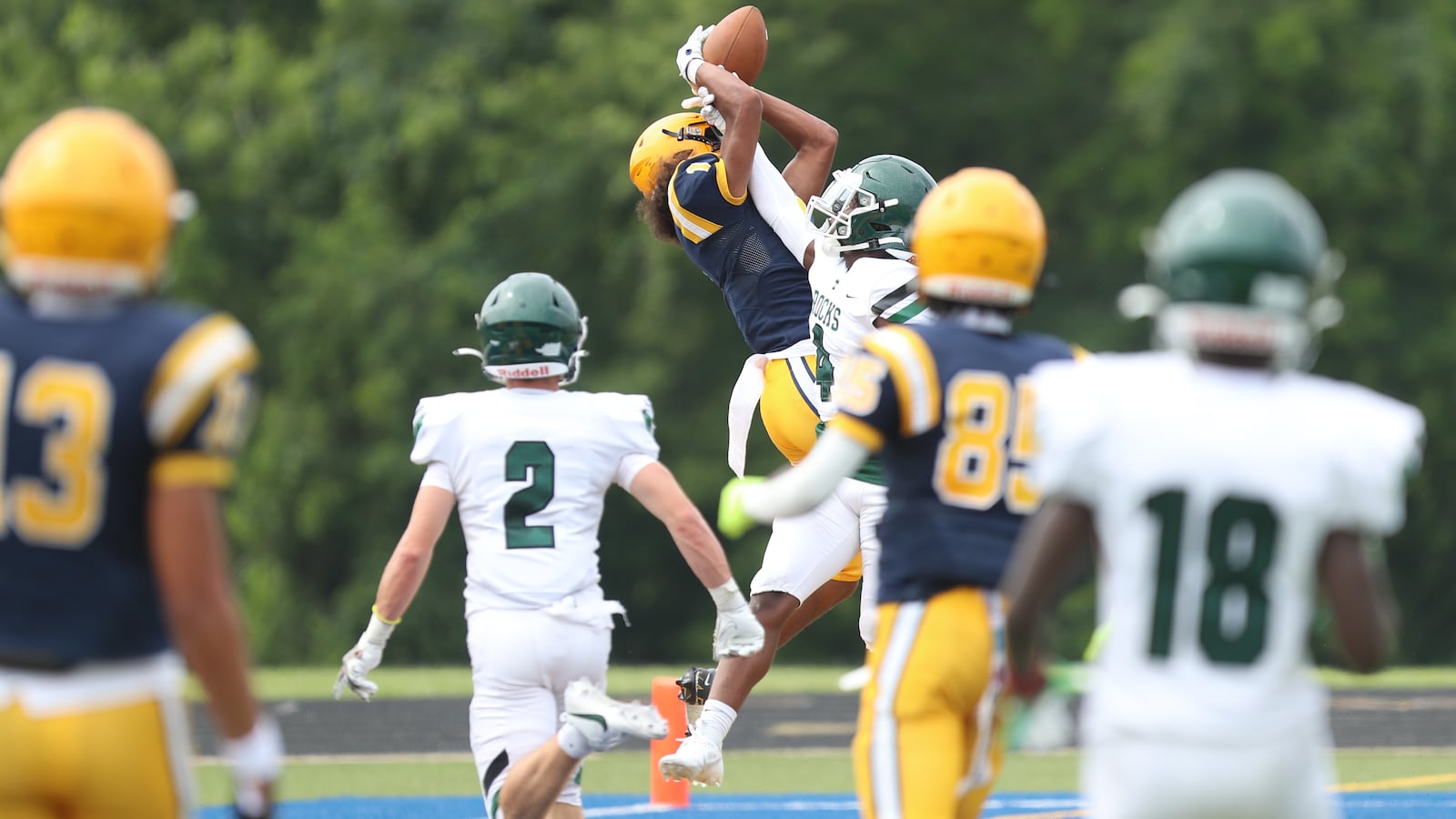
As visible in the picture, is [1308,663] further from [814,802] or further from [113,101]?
[113,101]

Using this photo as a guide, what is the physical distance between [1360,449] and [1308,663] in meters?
0.39

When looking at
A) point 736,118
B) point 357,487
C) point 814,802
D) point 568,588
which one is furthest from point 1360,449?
point 357,487

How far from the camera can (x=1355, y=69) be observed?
2244 centimetres

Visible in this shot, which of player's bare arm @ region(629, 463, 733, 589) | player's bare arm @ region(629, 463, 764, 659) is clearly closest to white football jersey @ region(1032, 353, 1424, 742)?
player's bare arm @ region(629, 463, 764, 659)

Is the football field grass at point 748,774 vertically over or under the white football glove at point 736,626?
under

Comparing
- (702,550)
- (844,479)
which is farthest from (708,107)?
(702,550)

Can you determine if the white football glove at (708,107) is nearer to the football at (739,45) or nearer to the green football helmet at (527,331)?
the football at (739,45)

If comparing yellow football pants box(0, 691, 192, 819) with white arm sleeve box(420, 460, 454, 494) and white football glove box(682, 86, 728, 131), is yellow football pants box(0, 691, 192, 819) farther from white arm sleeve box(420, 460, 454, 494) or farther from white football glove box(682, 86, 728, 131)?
white football glove box(682, 86, 728, 131)

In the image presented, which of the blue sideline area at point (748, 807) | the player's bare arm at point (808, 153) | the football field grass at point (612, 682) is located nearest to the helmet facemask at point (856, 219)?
the player's bare arm at point (808, 153)

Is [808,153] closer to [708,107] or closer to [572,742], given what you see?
[708,107]

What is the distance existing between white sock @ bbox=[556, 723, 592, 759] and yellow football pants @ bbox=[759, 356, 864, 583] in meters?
2.37

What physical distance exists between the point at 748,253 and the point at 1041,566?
4303mm

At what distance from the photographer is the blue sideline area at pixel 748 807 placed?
8188mm

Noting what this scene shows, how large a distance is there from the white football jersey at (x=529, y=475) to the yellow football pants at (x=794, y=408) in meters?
2.13
